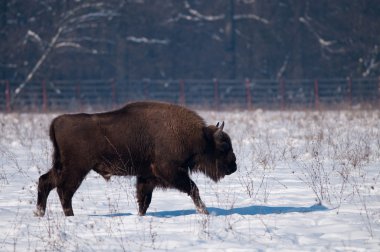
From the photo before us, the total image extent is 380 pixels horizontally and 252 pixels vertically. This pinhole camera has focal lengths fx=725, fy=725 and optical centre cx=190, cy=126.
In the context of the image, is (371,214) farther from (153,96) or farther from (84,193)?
(153,96)

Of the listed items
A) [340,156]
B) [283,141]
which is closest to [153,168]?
[340,156]

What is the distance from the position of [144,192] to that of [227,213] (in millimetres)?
982

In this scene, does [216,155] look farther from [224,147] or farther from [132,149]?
[132,149]

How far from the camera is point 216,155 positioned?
28.3 feet

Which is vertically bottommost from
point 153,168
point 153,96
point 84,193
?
point 153,96

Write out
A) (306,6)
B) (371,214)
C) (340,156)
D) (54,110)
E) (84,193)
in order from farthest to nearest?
(306,6) < (54,110) < (340,156) < (84,193) < (371,214)

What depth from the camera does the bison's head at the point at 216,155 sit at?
28.0 feet

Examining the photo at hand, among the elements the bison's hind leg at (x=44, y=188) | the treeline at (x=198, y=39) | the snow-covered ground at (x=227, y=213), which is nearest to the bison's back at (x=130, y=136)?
the bison's hind leg at (x=44, y=188)

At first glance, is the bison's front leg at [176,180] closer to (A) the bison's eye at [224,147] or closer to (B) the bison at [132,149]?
(B) the bison at [132,149]

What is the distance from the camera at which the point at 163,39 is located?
45188mm

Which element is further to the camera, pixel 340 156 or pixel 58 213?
pixel 340 156

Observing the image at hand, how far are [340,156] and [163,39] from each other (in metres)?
34.2

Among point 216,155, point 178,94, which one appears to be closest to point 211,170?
point 216,155

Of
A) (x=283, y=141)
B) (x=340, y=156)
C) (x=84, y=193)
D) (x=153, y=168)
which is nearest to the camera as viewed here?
(x=153, y=168)
